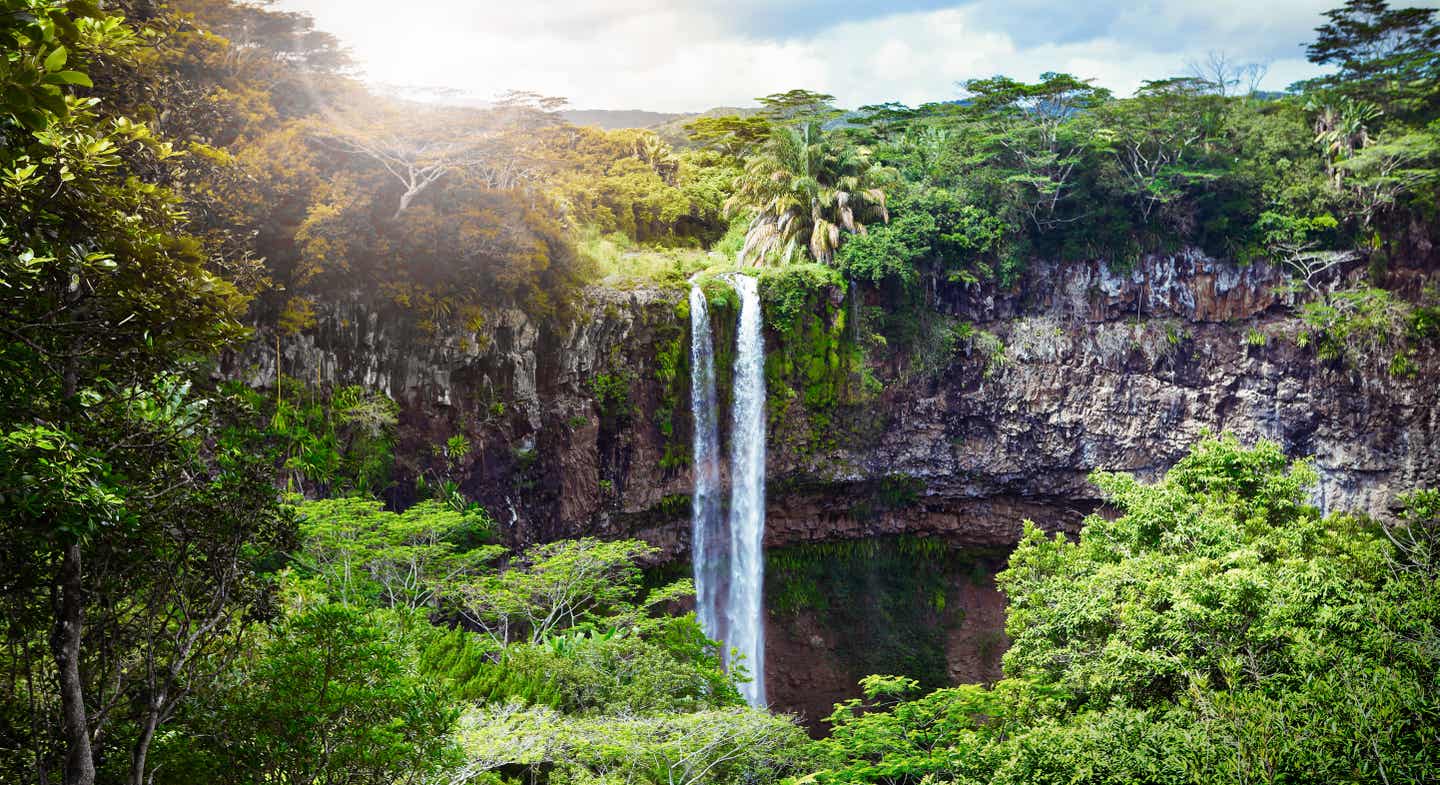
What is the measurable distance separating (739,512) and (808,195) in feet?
24.9

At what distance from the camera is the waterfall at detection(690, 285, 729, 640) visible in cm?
1938

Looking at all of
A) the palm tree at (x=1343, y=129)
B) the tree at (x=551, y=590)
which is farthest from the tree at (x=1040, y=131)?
the tree at (x=551, y=590)

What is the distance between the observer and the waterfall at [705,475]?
19375mm

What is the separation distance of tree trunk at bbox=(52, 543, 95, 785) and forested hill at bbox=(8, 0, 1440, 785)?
0.12ft

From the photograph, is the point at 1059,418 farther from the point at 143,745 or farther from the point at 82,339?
the point at 82,339

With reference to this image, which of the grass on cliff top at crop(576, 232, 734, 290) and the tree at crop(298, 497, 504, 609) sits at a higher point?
the grass on cliff top at crop(576, 232, 734, 290)

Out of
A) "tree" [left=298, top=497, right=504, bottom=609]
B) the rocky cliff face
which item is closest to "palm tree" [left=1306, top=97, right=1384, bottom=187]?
the rocky cliff face

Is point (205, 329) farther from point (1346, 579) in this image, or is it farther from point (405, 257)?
point (405, 257)

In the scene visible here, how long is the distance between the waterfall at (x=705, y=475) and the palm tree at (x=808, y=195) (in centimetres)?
269

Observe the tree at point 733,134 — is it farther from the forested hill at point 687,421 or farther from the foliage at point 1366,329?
Answer: the foliage at point 1366,329

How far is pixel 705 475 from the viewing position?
20016mm

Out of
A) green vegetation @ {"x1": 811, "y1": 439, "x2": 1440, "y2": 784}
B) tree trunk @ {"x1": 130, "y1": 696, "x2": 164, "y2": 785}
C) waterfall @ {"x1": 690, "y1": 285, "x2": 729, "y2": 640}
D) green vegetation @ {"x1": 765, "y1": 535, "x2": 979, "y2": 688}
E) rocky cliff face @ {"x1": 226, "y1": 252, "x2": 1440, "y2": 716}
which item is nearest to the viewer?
tree trunk @ {"x1": 130, "y1": 696, "x2": 164, "y2": 785}

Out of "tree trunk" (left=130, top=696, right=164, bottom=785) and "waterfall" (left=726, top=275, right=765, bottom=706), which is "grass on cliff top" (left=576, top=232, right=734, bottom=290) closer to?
"waterfall" (left=726, top=275, right=765, bottom=706)

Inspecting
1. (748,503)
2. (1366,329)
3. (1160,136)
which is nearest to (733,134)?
(1160,136)
